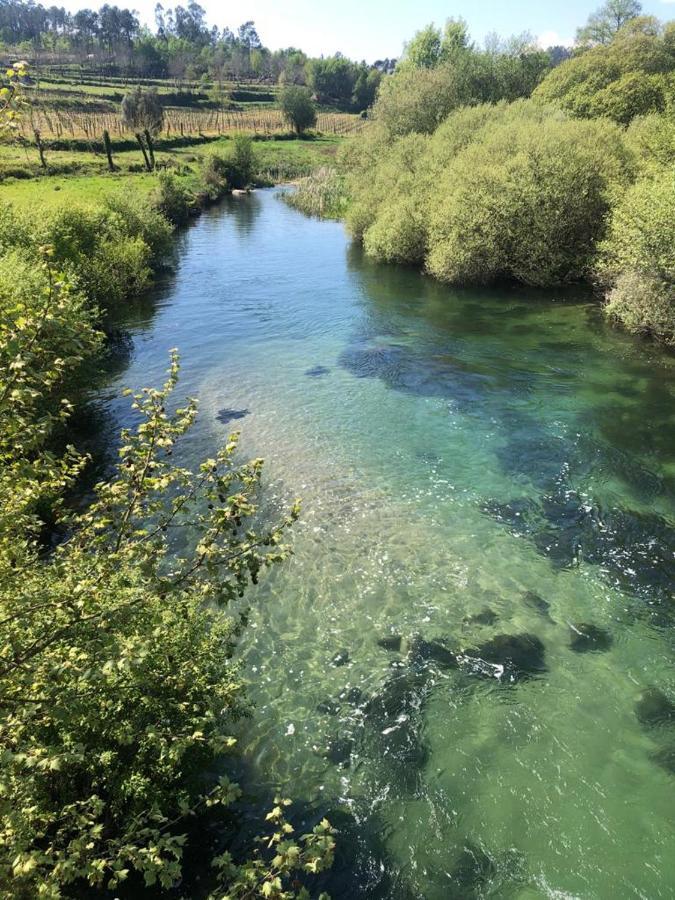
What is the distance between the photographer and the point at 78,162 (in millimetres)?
74938

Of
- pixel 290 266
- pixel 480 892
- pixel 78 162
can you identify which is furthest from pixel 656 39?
pixel 480 892

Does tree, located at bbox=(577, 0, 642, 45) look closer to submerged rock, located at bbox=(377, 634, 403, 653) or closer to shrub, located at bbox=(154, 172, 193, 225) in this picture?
shrub, located at bbox=(154, 172, 193, 225)

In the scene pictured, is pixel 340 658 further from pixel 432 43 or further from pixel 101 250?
pixel 432 43

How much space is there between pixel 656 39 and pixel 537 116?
28613mm

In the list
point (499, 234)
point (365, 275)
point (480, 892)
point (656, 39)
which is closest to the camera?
point (480, 892)

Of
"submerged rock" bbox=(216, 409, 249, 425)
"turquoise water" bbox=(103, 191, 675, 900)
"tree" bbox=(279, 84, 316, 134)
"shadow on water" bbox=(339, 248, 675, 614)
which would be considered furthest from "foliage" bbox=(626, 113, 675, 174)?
"tree" bbox=(279, 84, 316, 134)

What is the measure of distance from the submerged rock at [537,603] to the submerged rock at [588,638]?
2.28ft

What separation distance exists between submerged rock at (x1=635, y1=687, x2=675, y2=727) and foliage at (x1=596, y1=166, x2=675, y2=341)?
21.5 meters

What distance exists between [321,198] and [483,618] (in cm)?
7458

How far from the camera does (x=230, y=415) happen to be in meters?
24.3

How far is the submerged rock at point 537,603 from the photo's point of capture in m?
14.0

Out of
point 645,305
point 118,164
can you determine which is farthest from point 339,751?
point 118,164

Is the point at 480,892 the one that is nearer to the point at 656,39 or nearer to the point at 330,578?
the point at 330,578

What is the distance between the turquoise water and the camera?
9.56 metres
